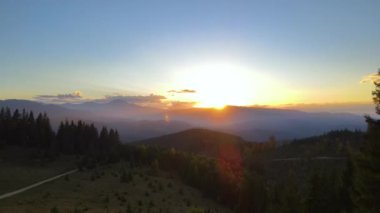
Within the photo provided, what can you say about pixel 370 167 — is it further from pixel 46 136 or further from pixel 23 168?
pixel 46 136

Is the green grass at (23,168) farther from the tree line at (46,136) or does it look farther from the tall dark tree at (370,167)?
the tall dark tree at (370,167)

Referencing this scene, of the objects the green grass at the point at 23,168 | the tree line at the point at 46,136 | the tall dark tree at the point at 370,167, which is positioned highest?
the tall dark tree at the point at 370,167

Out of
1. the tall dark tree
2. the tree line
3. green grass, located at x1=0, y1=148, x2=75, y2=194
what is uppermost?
the tall dark tree

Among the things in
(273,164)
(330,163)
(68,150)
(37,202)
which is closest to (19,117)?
(68,150)

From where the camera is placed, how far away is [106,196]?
51562 millimetres

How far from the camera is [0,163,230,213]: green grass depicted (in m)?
42.3

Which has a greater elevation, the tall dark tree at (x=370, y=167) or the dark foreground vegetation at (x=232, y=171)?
the tall dark tree at (x=370, y=167)

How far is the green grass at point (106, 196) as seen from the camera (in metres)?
42.3

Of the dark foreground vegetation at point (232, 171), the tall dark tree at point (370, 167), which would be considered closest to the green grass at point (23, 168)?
the dark foreground vegetation at point (232, 171)

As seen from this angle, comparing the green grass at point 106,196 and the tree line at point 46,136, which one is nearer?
the green grass at point 106,196

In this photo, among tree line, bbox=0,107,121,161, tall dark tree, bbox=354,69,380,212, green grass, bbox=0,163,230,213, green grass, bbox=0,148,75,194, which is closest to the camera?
tall dark tree, bbox=354,69,380,212

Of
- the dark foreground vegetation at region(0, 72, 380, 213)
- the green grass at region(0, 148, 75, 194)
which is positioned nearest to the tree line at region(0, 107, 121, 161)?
the dark foreground vegetation at region(0, 72, 380, 213)

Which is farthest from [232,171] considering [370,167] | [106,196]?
[370,167]

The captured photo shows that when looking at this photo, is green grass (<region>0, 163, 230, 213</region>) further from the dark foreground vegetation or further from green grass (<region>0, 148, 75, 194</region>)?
green grass (<region>0, 148, 75, 194</region>)
